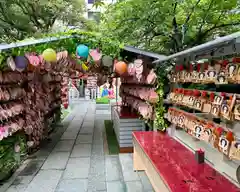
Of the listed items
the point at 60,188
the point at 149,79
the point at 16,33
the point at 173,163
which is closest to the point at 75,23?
the point at 16,33

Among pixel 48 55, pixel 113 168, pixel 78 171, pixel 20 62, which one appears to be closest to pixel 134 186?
pixel 113 168

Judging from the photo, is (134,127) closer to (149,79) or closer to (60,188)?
(149,79)

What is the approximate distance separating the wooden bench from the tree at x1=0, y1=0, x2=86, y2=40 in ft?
29.2

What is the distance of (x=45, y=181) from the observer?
417cm

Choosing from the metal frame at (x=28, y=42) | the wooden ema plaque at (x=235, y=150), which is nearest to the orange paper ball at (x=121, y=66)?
the metal frame at (x=28, y=42)

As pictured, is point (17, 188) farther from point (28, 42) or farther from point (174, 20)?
point (174, 20)

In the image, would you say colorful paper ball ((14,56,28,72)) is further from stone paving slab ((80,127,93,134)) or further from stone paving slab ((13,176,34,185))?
stone paving slab ((80,127,93,134))

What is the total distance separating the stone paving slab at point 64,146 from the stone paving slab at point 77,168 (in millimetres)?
828

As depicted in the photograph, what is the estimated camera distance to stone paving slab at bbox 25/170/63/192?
152 inches

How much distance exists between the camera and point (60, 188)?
3896 mm

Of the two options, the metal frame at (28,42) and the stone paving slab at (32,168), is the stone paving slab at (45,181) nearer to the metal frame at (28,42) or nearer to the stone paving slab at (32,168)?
the stone paving slab at (32,168)

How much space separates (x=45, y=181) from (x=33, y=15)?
926 cm

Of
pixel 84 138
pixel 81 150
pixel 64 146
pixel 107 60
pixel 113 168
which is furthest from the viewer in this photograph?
pixel 84 138

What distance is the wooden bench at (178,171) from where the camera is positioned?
7.09 feet
